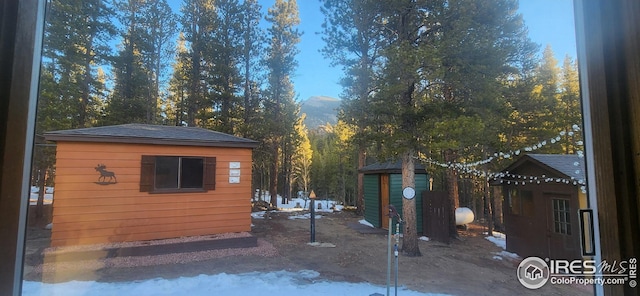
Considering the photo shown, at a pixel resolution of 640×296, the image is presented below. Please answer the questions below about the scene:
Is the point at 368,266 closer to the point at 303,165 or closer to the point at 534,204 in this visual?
the point at 534,204

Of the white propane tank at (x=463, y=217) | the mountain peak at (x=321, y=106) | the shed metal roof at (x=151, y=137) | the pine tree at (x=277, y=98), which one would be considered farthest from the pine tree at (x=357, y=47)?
the white propane tank at (x=463, y=217)

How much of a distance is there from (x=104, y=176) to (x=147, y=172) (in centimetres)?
64

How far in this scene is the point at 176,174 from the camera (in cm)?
576

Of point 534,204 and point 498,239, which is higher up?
point 534,204

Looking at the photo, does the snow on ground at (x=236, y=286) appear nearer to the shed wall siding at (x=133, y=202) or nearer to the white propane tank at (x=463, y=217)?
the shed wall siding at (x=133, y=202)

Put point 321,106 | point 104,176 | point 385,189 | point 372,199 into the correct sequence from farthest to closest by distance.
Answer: point 372,199, point 385,189, point 321,106, point 104,176

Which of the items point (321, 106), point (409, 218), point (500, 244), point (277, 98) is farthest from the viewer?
point (277, 98)

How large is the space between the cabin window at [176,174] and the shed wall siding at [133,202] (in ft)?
0.31

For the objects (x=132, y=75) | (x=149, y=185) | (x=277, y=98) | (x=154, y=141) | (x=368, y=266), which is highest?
(x=277, y=98)

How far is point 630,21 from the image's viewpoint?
0.48 metres

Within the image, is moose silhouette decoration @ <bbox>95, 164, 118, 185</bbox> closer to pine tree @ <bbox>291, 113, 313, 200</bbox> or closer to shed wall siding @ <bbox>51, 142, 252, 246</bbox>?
shed wall siding @ <bbox>51, 142, 252, 246</bbox>

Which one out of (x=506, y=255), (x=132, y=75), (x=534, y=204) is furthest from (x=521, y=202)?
(x=132, y=75)

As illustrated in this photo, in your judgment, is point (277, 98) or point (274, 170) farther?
point (274, 170)

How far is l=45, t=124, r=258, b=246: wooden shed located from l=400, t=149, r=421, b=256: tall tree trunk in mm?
3218
